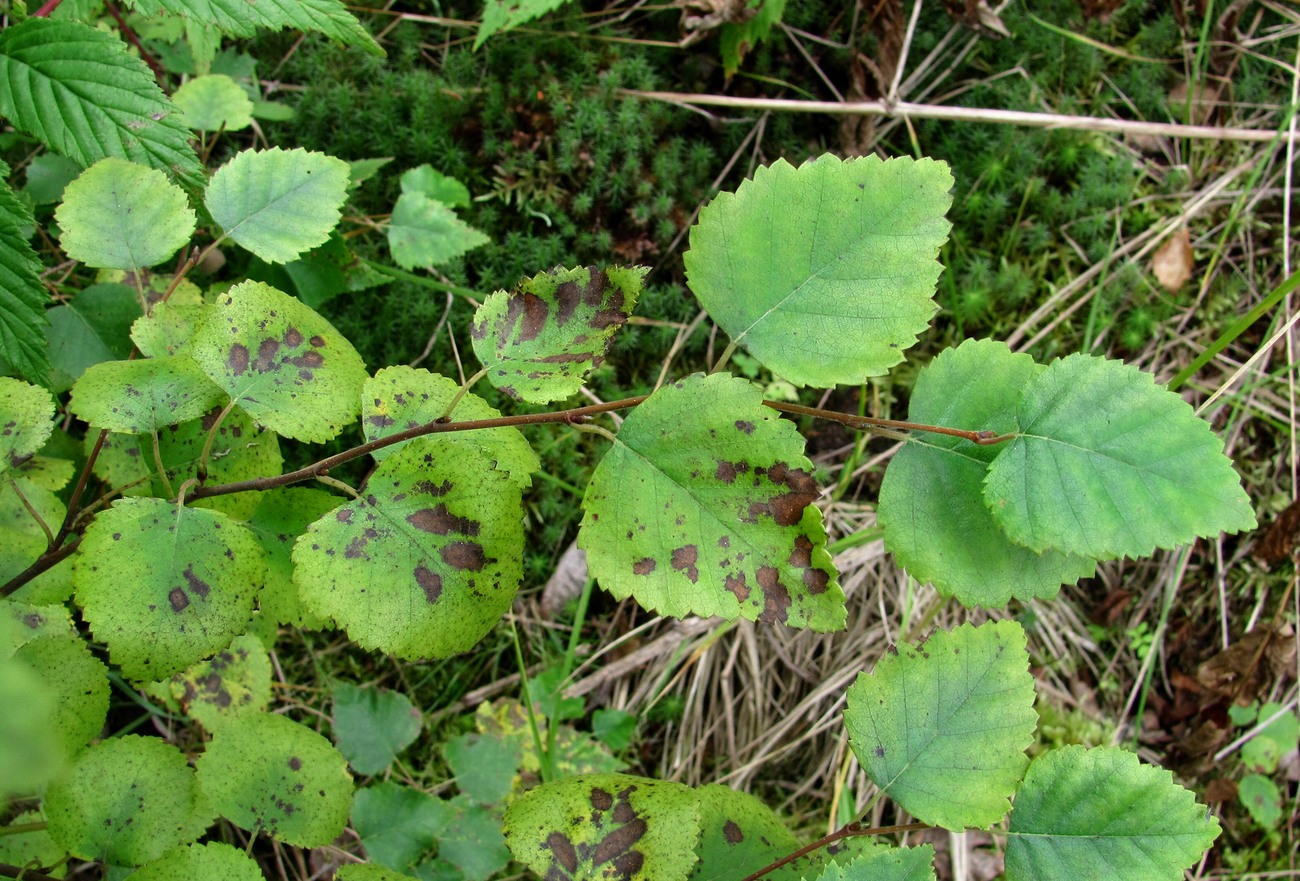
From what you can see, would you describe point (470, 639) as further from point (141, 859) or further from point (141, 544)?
point (141, 859)

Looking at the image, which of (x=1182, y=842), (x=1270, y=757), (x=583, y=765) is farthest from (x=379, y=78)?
(x=1270, y=757)

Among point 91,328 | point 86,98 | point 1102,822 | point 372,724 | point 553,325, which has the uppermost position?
point 86,98

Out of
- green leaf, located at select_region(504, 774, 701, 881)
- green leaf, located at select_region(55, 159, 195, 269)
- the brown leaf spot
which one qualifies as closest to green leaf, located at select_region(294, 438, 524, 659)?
the brown leaf spot

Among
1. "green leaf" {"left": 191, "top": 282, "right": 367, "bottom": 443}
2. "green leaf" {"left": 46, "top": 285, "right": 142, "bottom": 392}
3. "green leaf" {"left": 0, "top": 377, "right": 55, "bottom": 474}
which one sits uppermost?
"green leaf" {"left": 191, "top": 282, "right": 367, "bottom": 443}

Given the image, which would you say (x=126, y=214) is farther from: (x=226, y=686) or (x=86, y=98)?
(x=226, y=686)

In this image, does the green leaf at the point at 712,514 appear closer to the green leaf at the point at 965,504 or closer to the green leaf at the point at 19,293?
the green leaf at the point at 965,504

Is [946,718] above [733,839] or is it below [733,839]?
above

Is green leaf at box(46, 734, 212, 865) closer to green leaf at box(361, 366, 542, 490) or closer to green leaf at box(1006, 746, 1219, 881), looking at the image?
green leaf at box(361, 366, 542, 490)

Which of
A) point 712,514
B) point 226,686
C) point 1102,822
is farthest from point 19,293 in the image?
point 1102,822
